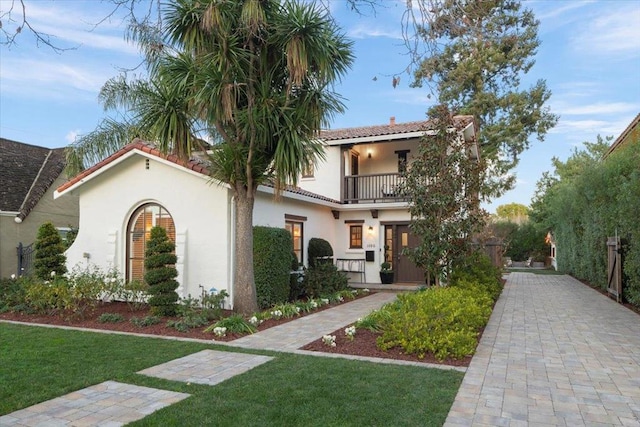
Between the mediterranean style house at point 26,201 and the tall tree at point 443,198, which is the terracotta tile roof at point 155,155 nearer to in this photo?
the tall tree at point 443,198

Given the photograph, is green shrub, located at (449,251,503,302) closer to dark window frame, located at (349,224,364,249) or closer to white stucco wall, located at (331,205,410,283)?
white stucco wall, located at (331,205,410,283)

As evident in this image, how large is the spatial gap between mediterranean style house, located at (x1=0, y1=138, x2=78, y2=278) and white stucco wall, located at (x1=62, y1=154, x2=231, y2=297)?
16.2ft

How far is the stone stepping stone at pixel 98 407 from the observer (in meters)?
3.85

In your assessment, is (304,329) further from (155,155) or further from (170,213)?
(155,155)

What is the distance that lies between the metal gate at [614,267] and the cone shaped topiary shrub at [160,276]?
35.3 ft

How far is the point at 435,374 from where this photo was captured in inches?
207

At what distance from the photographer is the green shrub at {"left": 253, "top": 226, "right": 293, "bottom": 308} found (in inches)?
386

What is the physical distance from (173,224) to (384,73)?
26.3 feet

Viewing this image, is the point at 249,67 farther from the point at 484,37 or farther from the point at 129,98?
the point at 129,98

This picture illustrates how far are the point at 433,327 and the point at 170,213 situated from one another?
267 inches

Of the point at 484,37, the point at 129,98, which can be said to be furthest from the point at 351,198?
the point at 484,37

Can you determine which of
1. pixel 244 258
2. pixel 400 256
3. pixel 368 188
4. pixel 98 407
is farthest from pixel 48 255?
pixel 400 256

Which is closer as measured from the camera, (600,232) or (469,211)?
(469,211)

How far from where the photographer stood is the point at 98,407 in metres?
4.18
